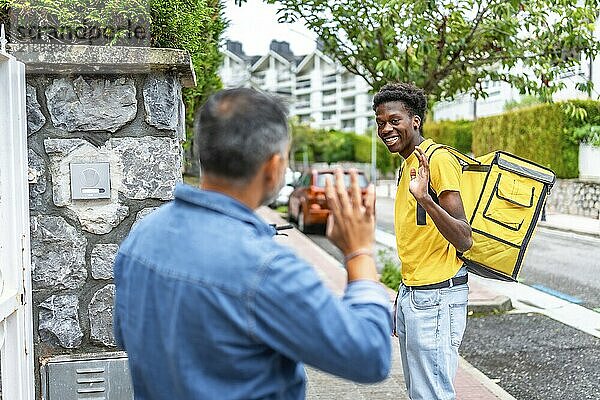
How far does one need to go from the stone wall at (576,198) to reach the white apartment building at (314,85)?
187ft

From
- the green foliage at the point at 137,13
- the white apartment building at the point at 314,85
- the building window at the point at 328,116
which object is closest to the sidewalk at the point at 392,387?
the green foliage at the point at 137,13

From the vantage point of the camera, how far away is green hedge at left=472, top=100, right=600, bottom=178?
2353 cm

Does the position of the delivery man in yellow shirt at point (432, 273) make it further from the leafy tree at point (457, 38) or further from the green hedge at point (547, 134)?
the green hedge at point (547, 134)

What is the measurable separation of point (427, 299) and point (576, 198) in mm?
22097

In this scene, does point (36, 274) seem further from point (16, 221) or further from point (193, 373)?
point (193, 373)

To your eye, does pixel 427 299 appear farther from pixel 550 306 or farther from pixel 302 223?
pixel 302 223

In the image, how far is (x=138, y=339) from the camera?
1.94 m

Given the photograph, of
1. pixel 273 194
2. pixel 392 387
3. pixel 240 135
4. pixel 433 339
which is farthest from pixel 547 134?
pixel 240 135

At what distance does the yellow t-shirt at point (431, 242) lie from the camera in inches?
143

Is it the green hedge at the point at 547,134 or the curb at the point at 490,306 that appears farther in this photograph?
the green hedge at the point at 547,134

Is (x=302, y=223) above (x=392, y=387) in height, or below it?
below

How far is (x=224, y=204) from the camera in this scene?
74.8 inches

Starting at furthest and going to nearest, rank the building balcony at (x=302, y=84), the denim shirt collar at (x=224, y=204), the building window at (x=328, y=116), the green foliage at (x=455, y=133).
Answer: the building balcony at (x=302, y=84) → the building window at (x=328, y=116) → the green foliage at (x=455, y=133) → the denim shirt collar at (x=224, y=204)

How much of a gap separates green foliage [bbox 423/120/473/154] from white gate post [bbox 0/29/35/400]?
29671 millimetres
